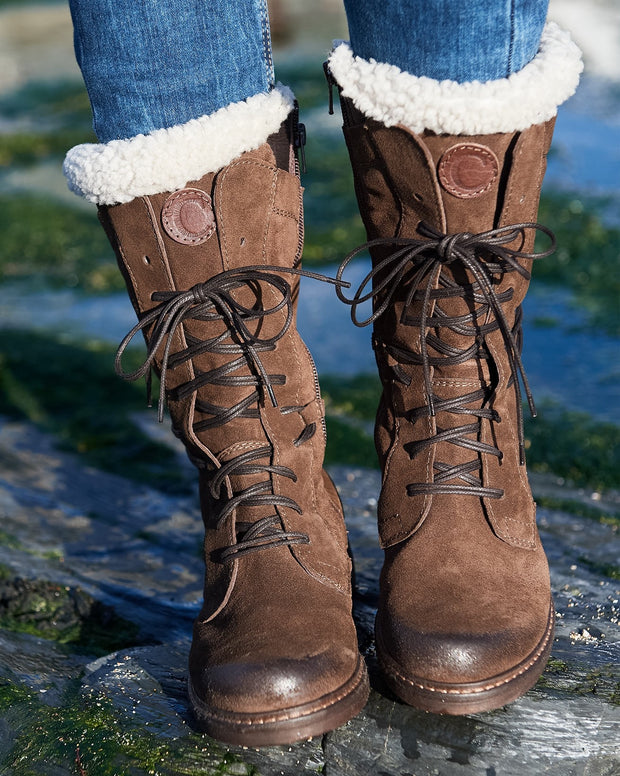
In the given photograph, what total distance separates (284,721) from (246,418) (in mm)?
499

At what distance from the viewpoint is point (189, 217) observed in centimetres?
142

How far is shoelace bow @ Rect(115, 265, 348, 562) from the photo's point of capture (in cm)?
146

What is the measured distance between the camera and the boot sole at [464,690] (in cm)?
132

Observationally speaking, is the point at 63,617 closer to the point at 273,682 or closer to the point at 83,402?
the point at 273,682

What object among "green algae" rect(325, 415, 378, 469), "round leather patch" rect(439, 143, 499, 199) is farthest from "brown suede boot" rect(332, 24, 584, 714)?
"green algae" rect(325, 415, 378, 469)

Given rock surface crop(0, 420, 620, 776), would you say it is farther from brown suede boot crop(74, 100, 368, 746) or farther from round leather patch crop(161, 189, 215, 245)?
round leather patch crop(161, 189, 215, 245)

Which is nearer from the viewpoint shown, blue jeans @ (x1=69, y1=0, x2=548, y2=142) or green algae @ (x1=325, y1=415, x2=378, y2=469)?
blue jeans @ (x1=69, y1=0, x2=548, y2=142)

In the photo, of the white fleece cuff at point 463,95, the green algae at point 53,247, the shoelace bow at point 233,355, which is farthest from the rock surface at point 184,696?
the green algae at point 53,247

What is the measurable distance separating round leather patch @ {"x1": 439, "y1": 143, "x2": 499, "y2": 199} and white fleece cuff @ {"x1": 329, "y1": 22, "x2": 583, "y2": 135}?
0.03 meters

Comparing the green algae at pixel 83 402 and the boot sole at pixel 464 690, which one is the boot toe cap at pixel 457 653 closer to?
the boot sole at pixel 464 690

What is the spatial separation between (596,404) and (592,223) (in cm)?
163

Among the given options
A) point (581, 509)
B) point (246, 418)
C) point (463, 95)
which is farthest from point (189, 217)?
point (581, 509)

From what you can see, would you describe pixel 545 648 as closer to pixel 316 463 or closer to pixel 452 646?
pixel 452 646

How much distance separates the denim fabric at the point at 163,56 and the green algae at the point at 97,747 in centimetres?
94
